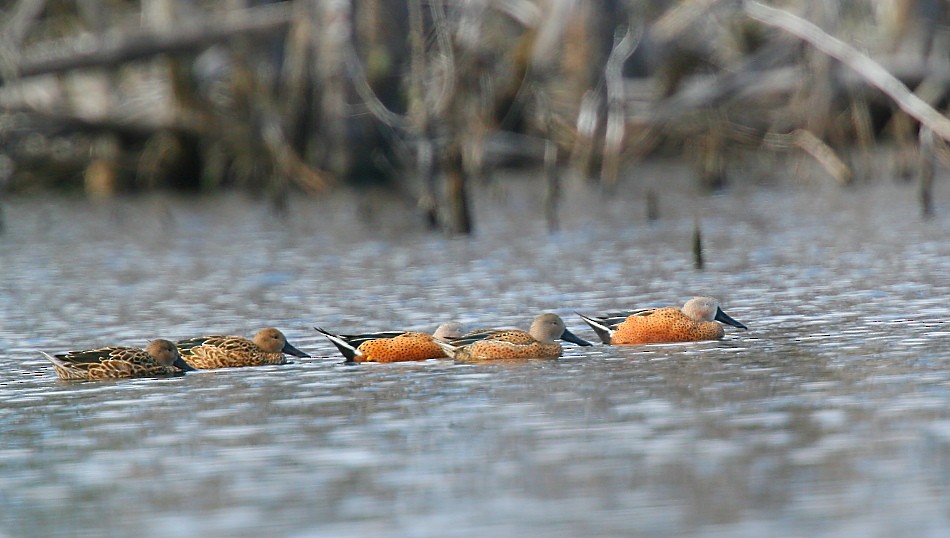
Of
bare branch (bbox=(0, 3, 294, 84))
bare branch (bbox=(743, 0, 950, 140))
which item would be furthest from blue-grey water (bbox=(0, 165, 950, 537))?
bare branch (bbox=(0, 3, 294, 84))

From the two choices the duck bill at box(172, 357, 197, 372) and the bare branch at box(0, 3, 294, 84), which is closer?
the duck bill at box(172, 357, 197, 372)

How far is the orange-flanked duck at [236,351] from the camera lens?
11.6m

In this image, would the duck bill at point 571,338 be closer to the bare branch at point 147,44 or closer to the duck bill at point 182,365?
the duck bill at point 182,365

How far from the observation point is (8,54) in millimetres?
28078

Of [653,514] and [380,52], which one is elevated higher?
[380,52]

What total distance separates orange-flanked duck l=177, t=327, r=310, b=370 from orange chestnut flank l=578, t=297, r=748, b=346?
200 cm

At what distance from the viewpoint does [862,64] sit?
22.5 metres

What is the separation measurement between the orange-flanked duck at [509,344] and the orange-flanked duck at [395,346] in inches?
4.0

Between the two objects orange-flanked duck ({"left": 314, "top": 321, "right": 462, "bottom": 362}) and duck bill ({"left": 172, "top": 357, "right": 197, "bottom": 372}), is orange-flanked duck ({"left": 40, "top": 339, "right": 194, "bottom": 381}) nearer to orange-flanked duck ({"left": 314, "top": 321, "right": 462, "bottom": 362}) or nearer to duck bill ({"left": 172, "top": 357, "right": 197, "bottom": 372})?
duck bill ({"left": 172, "top": 357, "right": 197, "bottom": 372})

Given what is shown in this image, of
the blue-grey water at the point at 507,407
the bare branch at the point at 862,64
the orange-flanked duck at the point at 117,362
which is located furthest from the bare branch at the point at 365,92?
the orange-flanked duck at the point at 117,362

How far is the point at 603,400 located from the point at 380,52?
2359 cm

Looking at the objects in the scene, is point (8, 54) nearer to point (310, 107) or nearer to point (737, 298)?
point (310, 107)

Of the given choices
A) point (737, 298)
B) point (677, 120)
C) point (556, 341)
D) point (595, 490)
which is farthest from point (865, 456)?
point (677, 120)

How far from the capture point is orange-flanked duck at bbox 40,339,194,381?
11070mm
